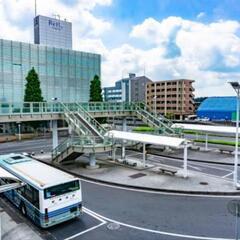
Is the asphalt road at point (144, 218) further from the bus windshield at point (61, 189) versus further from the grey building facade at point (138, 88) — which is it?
the grey building facade at point (138, 88)

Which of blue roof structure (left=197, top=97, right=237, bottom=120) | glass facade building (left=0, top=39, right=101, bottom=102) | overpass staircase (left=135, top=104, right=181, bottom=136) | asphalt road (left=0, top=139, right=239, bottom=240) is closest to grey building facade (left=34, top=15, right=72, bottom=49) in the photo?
glass facade building (left=0, top=39, right=101, bottom=102)

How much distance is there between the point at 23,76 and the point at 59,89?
8119 mm

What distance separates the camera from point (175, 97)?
97.8m

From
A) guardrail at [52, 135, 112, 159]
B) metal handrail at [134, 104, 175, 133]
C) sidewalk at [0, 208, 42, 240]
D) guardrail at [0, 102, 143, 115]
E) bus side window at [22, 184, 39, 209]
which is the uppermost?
guardrail at [0, 102, 143, 115]

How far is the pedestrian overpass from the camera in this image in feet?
74.6

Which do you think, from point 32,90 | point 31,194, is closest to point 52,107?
point 31,194

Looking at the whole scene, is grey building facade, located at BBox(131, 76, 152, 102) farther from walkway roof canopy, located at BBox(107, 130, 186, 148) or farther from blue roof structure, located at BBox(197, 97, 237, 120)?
walkway roof canopy, located at BBox(107, 130, 186, 148)

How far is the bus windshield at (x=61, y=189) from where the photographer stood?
1157 cm

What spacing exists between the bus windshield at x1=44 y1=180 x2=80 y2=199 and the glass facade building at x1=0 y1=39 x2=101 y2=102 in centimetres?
4410

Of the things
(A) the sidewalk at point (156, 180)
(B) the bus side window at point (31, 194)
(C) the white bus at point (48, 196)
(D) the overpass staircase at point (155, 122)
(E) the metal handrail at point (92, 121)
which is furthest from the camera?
(D) the overpass staircase at point (155, 122)

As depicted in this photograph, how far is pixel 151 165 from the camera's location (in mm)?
24219

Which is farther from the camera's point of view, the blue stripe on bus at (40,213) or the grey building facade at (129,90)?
the grey building facade at (129,90)

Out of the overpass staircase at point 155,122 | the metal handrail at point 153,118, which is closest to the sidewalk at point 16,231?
the overpass staircase at point 155,122

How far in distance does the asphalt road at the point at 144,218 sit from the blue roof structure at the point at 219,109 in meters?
69.3
